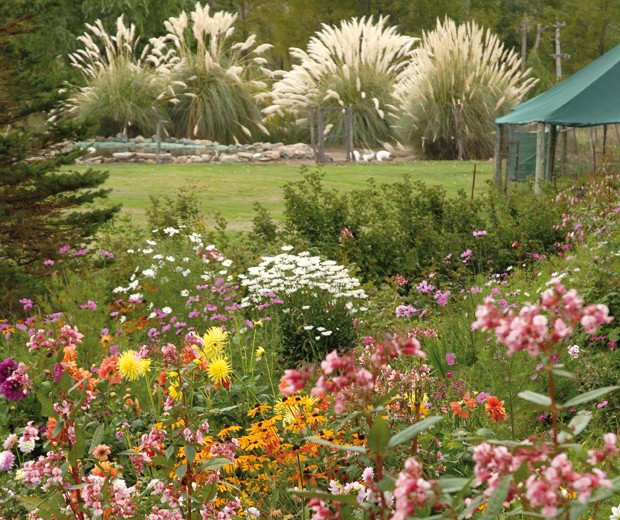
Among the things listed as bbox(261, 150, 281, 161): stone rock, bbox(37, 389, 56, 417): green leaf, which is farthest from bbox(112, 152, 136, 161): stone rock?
bbox(37, 389, 56, 417): green leaf

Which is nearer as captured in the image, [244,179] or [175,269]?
[175,269]

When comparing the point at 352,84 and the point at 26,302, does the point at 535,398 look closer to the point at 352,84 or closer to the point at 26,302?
the point at 26,302

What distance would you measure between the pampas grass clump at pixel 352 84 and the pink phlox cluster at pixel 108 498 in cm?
1900

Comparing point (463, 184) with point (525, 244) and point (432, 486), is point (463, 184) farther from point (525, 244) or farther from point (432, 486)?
point (432, 486)

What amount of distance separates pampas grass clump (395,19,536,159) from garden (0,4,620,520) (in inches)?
280

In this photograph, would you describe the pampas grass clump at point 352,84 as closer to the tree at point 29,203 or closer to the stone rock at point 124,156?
the stone rock at point 124,156

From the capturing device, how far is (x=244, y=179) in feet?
50.9

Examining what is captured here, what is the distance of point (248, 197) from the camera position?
44.7ft

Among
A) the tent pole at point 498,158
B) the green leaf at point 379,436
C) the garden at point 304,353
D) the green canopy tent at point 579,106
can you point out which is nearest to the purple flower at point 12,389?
the garden at point 304,353

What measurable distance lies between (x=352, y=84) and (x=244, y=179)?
6.93m

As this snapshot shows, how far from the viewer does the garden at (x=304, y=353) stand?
4.98 ft

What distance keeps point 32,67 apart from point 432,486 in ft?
21.8

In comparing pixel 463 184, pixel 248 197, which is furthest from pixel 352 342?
pixel 463 184

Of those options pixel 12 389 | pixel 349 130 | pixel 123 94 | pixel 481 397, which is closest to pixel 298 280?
pixel 481 397
